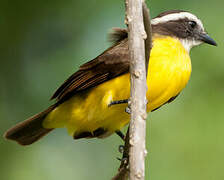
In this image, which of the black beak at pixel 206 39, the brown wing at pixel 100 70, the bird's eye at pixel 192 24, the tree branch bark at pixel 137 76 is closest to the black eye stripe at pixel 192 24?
the bird's eye at pixel 192 24

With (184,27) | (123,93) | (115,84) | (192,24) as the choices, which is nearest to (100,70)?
(115,84)

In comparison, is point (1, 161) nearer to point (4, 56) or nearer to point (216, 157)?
point (4, 56)

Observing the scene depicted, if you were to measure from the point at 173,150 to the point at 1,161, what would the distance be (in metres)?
1.74

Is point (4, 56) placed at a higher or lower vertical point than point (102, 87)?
higher

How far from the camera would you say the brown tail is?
15.2 ft

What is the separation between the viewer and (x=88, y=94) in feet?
13.9

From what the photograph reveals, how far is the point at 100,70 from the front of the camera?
4.11 m

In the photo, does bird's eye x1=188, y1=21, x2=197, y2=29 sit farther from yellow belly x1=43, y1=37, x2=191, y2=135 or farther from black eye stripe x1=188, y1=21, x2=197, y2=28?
yellow belly x1=43, y1=37, x2=191, y2=135

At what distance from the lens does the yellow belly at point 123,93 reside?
3.88 meters

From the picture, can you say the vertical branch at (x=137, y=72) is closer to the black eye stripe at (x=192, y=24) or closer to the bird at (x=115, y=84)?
the bird at (x=115, y=84)

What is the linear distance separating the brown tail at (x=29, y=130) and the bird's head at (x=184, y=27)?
1356mm

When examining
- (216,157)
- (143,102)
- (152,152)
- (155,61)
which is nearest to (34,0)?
(155,61)

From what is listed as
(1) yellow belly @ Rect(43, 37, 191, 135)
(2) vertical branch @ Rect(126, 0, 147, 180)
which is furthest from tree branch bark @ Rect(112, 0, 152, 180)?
(1) yellow belly @ Rect(43, 37, 191, 135)

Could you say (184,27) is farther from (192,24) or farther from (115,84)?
(115,84)
